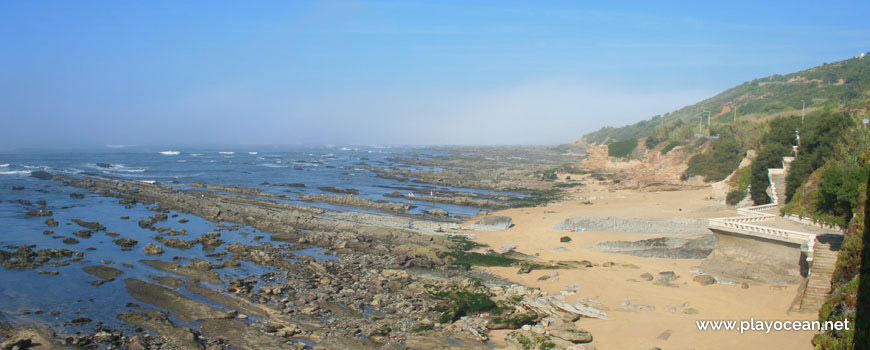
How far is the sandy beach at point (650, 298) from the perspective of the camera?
1264 cm

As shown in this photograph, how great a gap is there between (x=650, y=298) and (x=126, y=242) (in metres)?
24.9

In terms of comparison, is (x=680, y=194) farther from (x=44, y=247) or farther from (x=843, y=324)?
(x=44, y=247)

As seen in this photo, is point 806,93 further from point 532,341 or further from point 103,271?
point 103,271

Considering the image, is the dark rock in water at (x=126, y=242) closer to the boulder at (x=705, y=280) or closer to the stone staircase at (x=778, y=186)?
the boulder at (x=705, y=280)

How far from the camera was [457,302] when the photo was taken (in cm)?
1648

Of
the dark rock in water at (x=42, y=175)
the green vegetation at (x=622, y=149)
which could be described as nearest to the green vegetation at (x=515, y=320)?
the dark rock in water at (x=42, y=175)

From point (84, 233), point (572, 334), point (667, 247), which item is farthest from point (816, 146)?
point (84, 233)

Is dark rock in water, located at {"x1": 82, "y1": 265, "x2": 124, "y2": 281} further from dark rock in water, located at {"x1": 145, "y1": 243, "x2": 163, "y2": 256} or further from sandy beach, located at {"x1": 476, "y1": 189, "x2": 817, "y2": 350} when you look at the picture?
sandy beach, located at {"x1": 476, "y1": 189, "x2": 817, "y2": 350}

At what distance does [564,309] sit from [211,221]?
26.0 metres

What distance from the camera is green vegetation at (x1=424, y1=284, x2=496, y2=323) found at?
50.2 ft

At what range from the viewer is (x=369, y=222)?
33312mm

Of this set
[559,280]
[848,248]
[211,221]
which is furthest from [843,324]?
[211,221]

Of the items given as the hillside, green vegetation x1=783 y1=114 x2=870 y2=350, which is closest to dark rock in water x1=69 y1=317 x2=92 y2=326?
green vegetation x1=783 y1=114 x2=870 y2=350

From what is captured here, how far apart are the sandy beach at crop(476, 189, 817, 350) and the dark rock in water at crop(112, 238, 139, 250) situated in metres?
18.3
